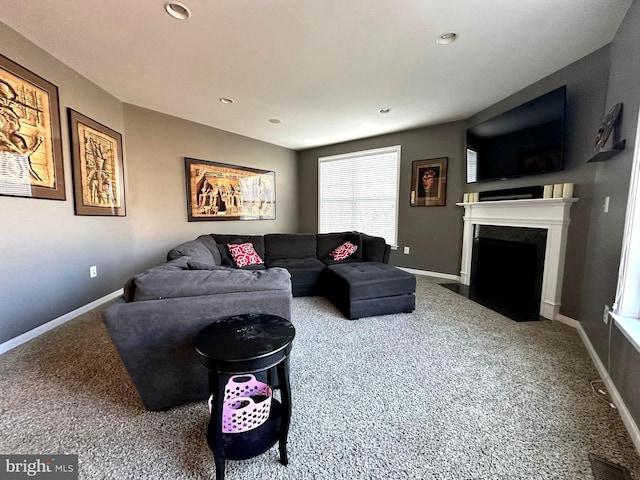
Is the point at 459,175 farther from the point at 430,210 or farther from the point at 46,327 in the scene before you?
the point at 46,327

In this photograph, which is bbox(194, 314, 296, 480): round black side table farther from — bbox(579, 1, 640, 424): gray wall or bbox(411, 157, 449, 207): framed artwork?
bbox(411, 157, 449, 207): framed artwork

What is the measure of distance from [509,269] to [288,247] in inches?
118

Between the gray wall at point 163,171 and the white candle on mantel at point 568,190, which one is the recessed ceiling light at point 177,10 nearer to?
the gray wall at point 163,171

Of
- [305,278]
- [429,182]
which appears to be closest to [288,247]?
[305,278]

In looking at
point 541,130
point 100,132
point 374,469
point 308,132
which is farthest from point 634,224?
point 100,132

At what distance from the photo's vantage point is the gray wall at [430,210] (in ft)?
13.2

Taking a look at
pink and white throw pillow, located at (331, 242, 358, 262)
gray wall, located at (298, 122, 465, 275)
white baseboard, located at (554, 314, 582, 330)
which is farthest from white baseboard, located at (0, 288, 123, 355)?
white baseboard, located at (554, 314, 582, 330)

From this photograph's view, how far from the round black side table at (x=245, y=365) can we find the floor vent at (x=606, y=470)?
1.35 meters

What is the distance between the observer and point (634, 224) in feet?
4.76

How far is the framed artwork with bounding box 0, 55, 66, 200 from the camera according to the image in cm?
200

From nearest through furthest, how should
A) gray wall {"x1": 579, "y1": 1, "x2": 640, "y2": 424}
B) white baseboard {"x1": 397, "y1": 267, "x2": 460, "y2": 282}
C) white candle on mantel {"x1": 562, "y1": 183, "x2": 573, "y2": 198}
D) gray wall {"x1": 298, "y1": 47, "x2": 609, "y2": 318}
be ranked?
gray wall {"x1": 579, "y1": 1, "x2": 640, "y2": 424} < gray wall {"x1": 298, "y1": 47, "x2": 609, "y2": 318} < white candle on mantel {"x1": 562, "y1": 183, "x2": 573, "y2": 198} < white baseboard {"x1": 397, "y1": 267, "x2": 460, "y2": 282}

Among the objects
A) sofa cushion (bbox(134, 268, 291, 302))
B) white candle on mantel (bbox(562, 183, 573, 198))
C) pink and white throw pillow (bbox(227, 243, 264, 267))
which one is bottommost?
pink and white throw pillow (bbox(227, 243, 264, 267))

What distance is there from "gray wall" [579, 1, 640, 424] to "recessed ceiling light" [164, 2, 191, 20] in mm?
2935

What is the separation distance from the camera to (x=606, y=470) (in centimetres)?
111
